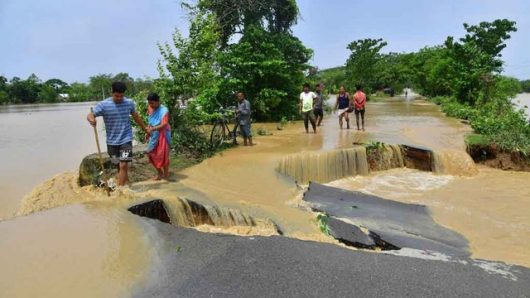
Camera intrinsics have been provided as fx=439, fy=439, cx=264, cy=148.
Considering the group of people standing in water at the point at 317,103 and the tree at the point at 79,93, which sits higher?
the tree at the point at 79,93

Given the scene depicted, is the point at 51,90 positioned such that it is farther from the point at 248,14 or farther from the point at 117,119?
the point at 117,119

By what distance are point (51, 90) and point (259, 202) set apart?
87.8m

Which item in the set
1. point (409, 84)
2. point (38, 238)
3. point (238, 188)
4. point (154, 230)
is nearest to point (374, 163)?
point (238, 188)

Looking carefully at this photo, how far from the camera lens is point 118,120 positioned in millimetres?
7020

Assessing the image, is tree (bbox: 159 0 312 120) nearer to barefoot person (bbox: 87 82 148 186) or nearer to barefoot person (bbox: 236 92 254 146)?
barefoot person (bbox: 236 92 254 146)

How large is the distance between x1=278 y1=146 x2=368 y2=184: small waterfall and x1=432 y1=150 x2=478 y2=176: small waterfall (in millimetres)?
1887

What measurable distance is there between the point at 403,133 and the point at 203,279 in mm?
12682

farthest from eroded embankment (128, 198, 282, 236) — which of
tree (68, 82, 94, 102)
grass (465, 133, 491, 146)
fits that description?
tree (68, 82, 94, 102)

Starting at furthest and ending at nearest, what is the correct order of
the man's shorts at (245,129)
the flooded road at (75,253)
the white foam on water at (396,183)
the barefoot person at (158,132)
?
the man's shorts at (245,129) < the white foam on water at (396,183) < the barefoot person at (158,132) < the flooded road at (75,253)

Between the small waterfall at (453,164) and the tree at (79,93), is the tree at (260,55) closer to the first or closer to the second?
the small waterfall at (453,164)

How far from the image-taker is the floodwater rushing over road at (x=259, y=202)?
192 inches

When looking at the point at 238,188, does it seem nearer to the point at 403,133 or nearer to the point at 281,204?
the point at 281,204

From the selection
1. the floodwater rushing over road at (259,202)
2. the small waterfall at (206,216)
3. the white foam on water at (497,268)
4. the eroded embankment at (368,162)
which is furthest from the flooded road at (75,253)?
the eroded embankment at (368,162)

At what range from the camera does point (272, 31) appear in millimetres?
20953
